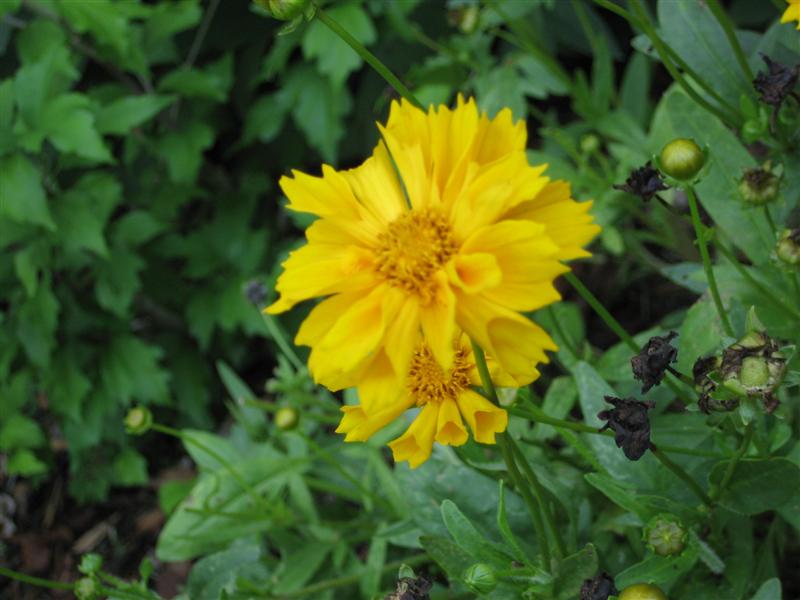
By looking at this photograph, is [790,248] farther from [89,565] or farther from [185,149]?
[185,149]

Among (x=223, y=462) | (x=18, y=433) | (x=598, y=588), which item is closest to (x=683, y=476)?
(x=598, y=588)

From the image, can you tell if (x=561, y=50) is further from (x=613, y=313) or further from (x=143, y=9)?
(x=143, y=9)

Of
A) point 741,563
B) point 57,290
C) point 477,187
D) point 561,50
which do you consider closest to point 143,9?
point 57,290

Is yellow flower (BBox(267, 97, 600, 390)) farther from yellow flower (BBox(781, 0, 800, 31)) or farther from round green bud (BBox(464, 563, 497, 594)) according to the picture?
yellow flower (BBox(781, 0, 800, 31))

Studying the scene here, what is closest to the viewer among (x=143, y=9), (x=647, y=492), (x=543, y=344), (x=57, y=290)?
(x=543, y=344)

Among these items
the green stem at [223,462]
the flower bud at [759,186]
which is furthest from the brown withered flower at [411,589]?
the flower bud at [759,186]

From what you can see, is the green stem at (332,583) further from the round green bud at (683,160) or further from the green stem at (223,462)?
the round green bud at (683,160)
